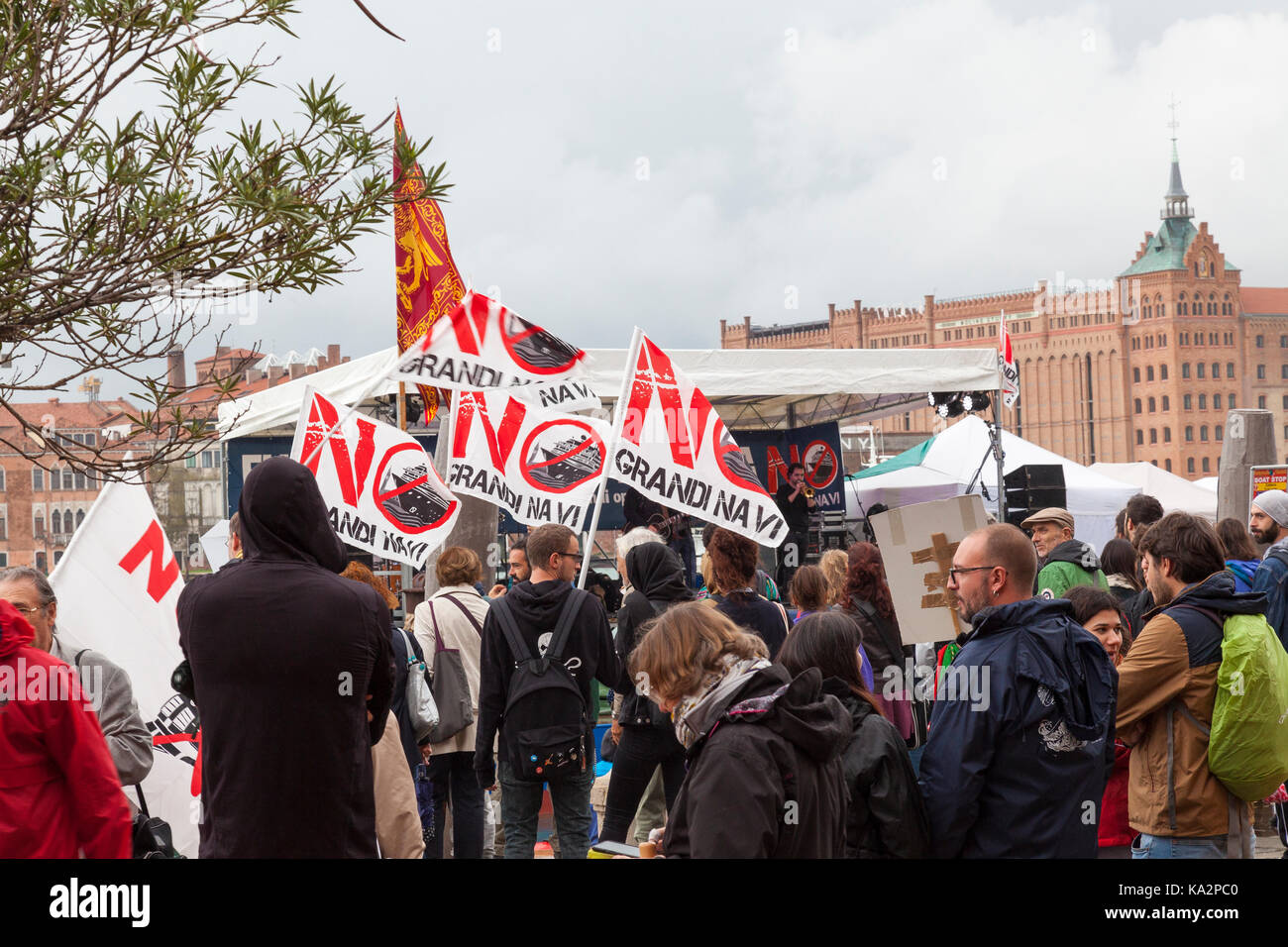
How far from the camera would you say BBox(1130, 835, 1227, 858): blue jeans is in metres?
3.83

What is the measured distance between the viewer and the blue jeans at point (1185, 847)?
151 inches

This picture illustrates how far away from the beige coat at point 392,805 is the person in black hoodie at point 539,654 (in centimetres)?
115

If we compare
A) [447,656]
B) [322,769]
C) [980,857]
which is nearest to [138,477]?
[322,769]

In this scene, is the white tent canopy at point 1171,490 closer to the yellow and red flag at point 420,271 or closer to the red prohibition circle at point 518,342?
the yellow and red flag at point 420,271

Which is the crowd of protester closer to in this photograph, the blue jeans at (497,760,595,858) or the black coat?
the black coat

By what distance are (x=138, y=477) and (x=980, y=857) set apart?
2.81 metres

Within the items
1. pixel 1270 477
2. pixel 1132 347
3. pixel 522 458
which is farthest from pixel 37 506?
pixel 1270 477

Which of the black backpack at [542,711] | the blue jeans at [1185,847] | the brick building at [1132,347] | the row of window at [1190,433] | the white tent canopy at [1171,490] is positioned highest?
the brick building at [1132,347]

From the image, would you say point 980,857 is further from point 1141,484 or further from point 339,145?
point 1141,484

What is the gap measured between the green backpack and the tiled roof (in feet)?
423

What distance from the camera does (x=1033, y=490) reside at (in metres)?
15.8

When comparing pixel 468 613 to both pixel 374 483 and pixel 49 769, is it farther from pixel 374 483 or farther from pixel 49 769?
pixel 49 769

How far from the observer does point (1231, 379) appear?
374 ft

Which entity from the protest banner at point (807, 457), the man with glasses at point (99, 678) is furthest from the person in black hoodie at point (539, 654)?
the protest banner at point (807, 457)
